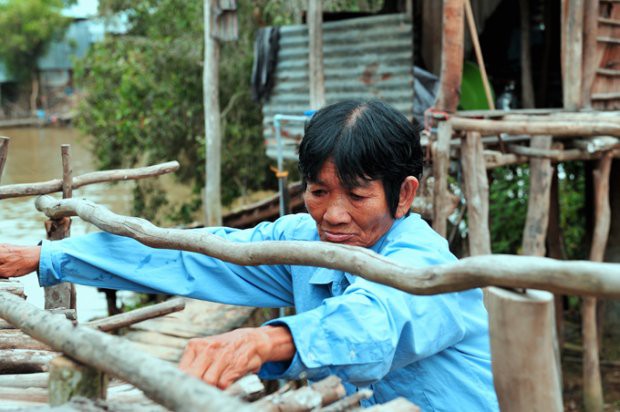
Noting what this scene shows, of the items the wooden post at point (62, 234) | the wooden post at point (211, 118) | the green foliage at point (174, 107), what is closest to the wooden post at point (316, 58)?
the wooden post at point (211, 118)

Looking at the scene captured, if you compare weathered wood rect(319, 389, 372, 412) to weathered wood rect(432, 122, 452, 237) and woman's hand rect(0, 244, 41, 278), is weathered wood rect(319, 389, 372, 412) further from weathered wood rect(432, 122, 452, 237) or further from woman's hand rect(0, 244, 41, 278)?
weathered wood rect(432, 122, 452, 237)

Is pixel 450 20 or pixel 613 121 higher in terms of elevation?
pixel 450 20

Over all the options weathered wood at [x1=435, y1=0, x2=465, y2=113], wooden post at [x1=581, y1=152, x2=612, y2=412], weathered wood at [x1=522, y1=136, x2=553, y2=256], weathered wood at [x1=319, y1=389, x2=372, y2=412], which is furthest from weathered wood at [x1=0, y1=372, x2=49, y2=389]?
wooden post at [x1=581, y1=152, x2=612, y2=412]

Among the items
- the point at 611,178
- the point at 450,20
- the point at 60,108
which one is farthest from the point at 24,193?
the point at 60,108

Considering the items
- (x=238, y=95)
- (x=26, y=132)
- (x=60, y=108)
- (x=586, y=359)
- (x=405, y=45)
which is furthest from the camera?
(x=60, y=108)

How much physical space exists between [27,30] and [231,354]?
108 feet

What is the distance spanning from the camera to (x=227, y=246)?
83.7 inches

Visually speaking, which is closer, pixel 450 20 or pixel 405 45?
pixel 450 20

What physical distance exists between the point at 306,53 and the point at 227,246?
701 cm

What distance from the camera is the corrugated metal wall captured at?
7.96 m

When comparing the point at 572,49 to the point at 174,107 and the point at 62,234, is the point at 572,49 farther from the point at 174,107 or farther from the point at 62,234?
the point at 174,107

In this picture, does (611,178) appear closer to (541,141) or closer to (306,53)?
(541,141)

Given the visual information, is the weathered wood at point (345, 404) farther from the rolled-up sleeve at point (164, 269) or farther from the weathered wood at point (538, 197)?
the weathered wood at point (538, 197)

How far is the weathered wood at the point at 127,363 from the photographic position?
1310mm
